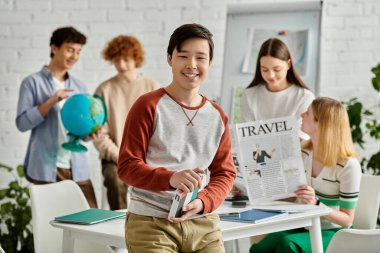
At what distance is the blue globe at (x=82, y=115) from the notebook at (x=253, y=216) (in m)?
1.29

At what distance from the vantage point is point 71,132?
142 inches

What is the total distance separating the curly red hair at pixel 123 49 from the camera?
4199mm

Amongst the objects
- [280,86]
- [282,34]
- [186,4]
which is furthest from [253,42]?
[280,86]

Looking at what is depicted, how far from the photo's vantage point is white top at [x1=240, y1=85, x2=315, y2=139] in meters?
3.50

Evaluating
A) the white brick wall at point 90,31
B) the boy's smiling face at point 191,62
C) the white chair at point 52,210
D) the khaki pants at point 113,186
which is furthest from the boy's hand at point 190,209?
the white brick wall at point 90,31

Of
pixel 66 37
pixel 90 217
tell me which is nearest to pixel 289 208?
pixel 90 217

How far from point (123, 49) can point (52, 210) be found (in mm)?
1601

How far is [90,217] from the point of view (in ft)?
7.93

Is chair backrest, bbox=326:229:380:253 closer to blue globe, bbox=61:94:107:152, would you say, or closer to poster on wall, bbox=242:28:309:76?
blue globe, bbox=61:94:107:152

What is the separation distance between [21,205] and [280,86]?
183cm

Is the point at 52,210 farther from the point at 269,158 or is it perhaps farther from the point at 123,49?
the point at 123,49

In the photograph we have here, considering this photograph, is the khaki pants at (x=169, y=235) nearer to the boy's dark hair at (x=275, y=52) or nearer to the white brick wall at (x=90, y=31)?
the boy's dark hair at (x=275, y=52)

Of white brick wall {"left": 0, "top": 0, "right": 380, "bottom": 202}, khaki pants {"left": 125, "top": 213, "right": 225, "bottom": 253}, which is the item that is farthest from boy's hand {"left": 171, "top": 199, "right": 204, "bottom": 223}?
white brick wall {"left": 0, "top": 0, "right": 380, "bottom": 202}

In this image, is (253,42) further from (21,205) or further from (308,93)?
(21,205)
